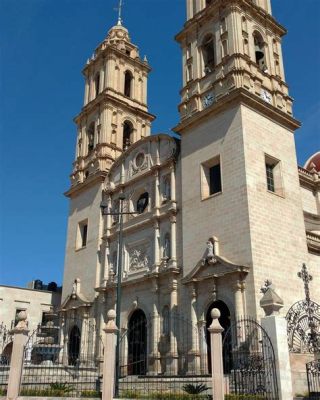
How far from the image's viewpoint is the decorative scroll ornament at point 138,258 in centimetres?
2352

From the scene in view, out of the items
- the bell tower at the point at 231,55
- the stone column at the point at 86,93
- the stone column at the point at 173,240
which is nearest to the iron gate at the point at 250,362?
the stone column at the point at 173,240

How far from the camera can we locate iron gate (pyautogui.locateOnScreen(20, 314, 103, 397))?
48.9ft

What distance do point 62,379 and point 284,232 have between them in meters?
10.6

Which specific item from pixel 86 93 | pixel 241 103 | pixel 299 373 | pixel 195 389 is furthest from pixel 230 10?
pixel 195 389

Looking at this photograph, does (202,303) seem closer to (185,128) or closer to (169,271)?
(169,271)

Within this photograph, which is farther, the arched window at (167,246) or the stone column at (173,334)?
the arched window at (167,246)

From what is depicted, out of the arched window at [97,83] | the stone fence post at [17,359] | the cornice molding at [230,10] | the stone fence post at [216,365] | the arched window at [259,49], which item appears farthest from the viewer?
the arched window at [97,83]

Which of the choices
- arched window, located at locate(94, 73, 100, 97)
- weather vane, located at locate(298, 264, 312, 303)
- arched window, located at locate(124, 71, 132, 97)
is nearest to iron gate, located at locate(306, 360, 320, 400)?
weather vane, located at locate(298, 264, 312, 303)

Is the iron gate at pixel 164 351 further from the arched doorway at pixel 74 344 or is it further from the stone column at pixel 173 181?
the stone column at pixel 173 181

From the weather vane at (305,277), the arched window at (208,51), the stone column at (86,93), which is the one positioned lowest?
the weather vane at (305,277)

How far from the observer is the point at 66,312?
27234 millimetres

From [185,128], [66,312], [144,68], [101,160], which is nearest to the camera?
[185,128]

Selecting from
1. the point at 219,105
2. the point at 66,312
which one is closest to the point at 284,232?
the point at 219,105

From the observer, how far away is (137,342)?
22.3 metres
